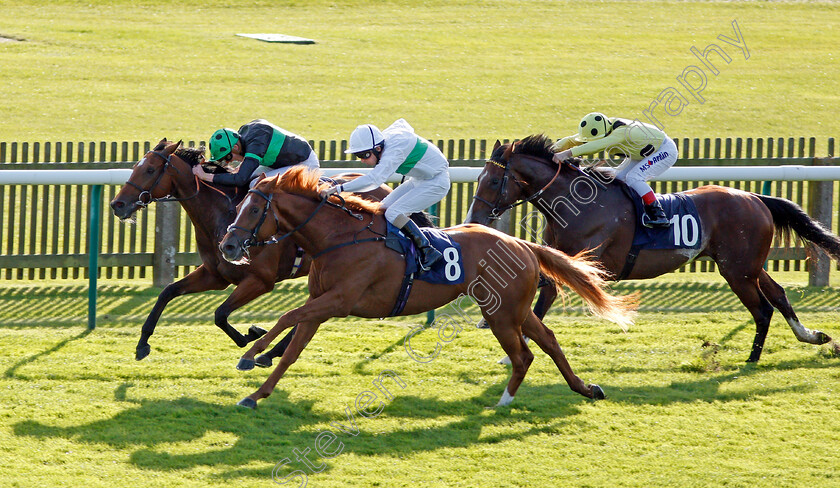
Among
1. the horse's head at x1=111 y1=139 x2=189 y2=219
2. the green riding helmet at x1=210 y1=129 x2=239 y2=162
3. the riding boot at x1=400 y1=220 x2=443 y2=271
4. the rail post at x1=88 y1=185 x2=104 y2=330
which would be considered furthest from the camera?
the rail post at x1=88 y1=185 x2=104 y2=330

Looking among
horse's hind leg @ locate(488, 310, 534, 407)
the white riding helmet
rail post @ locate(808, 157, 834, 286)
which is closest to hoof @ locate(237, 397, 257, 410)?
horse's hind leg @ locate(488, 310, 534, 407)

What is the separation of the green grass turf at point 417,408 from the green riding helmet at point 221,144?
4.61ft

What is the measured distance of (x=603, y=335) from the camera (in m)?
7.43

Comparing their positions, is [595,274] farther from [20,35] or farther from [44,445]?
[20,35]

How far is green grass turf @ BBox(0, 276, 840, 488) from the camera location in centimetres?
467

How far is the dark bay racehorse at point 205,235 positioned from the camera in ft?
20.9

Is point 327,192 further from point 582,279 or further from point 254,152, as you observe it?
point 582,279

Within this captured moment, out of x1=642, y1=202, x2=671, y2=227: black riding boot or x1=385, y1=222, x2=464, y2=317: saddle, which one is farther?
x1=642, y1=202, x2=671, y2=227: black riding boot

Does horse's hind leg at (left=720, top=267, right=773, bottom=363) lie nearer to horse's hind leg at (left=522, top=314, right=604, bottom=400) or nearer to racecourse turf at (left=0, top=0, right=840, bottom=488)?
racecourse turf at (left=0, top=0, right=840, bottom=488)

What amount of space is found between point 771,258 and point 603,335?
7.76 feet

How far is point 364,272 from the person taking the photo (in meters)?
5.41

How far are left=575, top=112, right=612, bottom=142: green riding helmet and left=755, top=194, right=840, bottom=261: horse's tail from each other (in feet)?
4.62

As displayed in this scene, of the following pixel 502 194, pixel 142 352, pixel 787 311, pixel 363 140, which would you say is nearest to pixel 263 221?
pixel 363 140

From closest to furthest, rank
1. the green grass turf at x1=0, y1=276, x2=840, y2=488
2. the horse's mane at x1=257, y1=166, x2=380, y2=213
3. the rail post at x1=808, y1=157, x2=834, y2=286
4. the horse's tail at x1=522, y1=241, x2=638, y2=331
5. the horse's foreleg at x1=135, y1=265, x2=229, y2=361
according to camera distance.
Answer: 1. the green grass turf at x1=0, y1=276, x2=840, y2=488
2. the horse's mane at x1=257, y1=166, x2=380, y2=213
3. the horse's tail at x1=522, y1=241, x2=638, y2=331
4. the horse's foreleg at x1=135, y1=265, x2=229, y2=361
5. the rail post at x1=808, y1=157, x2=834, y2=286
